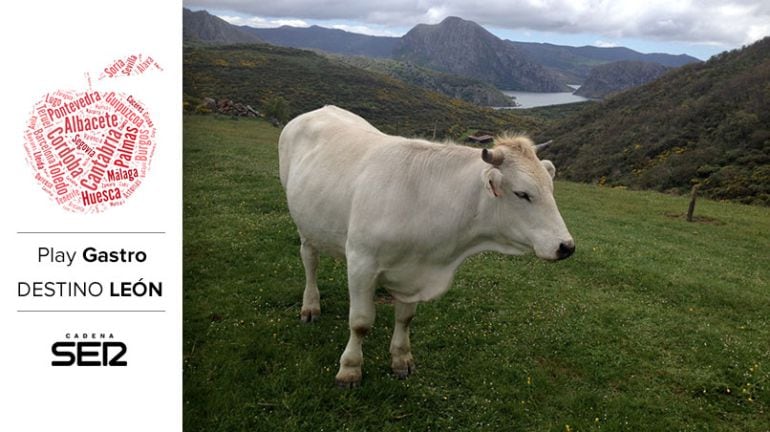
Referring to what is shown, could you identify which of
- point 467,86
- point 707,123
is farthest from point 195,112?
point 467,86

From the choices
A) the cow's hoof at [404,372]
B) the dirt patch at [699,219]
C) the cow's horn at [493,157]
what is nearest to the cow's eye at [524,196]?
the cow's horn at [493,157]

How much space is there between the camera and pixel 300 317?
23.5 feet

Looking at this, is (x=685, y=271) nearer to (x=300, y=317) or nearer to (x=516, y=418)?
(x=516, y=418)

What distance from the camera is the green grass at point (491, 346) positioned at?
17.4 feet

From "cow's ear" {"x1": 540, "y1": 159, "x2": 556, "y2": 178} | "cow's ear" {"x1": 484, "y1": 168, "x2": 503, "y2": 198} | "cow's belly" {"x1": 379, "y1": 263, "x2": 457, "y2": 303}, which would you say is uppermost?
"cow's ear" {"x1": 540, "y1": 159, "x2": 556, "y2": 178}

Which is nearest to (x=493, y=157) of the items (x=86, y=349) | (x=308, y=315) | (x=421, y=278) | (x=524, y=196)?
(x=524, y=196)

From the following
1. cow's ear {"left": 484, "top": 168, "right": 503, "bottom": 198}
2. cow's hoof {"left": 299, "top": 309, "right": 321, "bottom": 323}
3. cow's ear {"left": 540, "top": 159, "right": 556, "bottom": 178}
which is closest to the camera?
cow's ear {"left": 484, "top": 168, "right": 503, "bottom": 198}

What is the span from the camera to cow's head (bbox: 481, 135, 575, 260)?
4.46 meters

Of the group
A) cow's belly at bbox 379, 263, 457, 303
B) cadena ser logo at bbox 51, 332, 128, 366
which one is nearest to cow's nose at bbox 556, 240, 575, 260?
cow's belly at bbox 379, 263, 457, 303

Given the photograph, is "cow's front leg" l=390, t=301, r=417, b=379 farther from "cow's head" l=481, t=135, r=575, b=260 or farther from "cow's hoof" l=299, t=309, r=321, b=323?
"cow's head" l=481, t=135, r=575, b=260

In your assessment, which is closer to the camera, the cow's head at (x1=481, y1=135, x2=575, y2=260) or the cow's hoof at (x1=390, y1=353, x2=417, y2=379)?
the cow's head at (x1=481, y1=135, x2=575, y2=260)

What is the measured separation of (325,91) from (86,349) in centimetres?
8943

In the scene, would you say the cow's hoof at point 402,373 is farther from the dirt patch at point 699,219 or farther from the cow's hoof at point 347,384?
Answer: the dirt patch at point 699,219

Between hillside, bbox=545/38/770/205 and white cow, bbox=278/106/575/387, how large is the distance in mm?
31826
